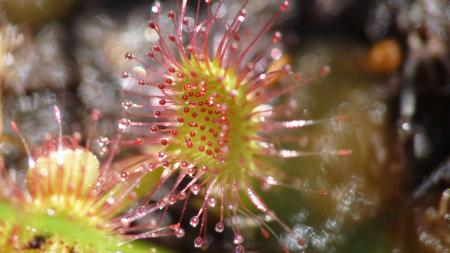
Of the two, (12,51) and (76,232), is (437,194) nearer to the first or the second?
(76,232)

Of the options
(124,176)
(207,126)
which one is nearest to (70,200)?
(124,176)

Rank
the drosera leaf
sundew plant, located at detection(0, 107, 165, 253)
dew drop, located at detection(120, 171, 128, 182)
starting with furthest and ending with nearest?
dew drop, located at detection(120, 171, 128, 182) → sundew plant, located at detection(0, 107, 165, 253) → the drosera leaf

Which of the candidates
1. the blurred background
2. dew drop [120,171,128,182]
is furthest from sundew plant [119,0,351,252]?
the blurred background

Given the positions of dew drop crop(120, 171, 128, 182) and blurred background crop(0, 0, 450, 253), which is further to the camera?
blurred background crop(0, 0, 450, 253)

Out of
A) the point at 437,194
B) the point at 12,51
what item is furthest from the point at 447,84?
the point at 12,51

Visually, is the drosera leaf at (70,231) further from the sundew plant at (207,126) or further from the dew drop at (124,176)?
the dew drop at (124,176)

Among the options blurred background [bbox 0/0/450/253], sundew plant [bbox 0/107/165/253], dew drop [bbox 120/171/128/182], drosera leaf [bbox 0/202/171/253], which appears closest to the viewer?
drosera leaf [bbox 0/202/171/253]

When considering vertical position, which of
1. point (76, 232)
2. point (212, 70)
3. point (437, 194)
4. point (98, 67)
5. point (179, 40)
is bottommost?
point (437, 194)

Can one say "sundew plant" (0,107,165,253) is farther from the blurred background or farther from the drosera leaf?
the blurred background

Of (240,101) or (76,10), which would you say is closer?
(240,101)
